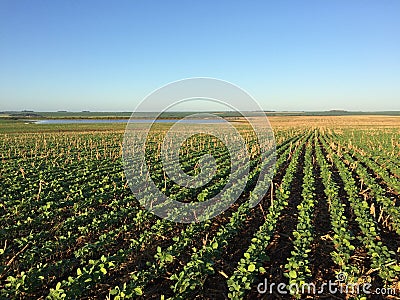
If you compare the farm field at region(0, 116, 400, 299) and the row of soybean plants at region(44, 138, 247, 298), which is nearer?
the row of soybean plants at region(44, 138, 247, 298)

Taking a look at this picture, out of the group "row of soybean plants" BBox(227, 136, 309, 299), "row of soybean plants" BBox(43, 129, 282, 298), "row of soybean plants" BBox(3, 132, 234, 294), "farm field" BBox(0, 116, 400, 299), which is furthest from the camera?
"farm field" BBox(0, 116, 400, 299)

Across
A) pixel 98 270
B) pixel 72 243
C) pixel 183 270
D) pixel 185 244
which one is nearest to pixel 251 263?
pixel 183 270

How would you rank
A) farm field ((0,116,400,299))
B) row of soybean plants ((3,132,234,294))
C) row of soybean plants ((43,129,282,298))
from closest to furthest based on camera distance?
row of soybean plants ((43,129,282,298))
row of soybean plants ((3,132,234,294))
farm field ((0,116,400,299))

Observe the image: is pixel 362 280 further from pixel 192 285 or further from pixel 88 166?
pixel 88 166

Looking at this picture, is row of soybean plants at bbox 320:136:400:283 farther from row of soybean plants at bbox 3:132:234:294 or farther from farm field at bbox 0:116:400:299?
row of soybean plants at bbox 3:132:234:294

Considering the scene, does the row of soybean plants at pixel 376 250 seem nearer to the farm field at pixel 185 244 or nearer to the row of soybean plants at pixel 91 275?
the farm field at pixel 185 244

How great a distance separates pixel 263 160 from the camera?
16.7m

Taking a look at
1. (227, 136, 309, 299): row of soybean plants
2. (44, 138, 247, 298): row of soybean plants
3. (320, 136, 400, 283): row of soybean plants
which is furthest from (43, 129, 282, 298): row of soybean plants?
(320, 136, 400, 283): row of soybean plants

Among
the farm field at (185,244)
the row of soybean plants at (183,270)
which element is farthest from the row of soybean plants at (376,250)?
the row of soybean plants at (183,270)

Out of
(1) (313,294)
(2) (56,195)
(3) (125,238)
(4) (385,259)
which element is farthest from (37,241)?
(4) (385,259)

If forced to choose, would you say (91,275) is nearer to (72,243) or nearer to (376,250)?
(72,243)

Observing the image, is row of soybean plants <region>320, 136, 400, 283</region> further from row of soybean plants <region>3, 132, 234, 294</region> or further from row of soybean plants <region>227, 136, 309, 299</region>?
row of soybean plants <region>3, 132, 234, 294</region>

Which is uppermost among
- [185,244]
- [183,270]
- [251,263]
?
[251,263]

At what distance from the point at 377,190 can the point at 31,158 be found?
1775 cm
